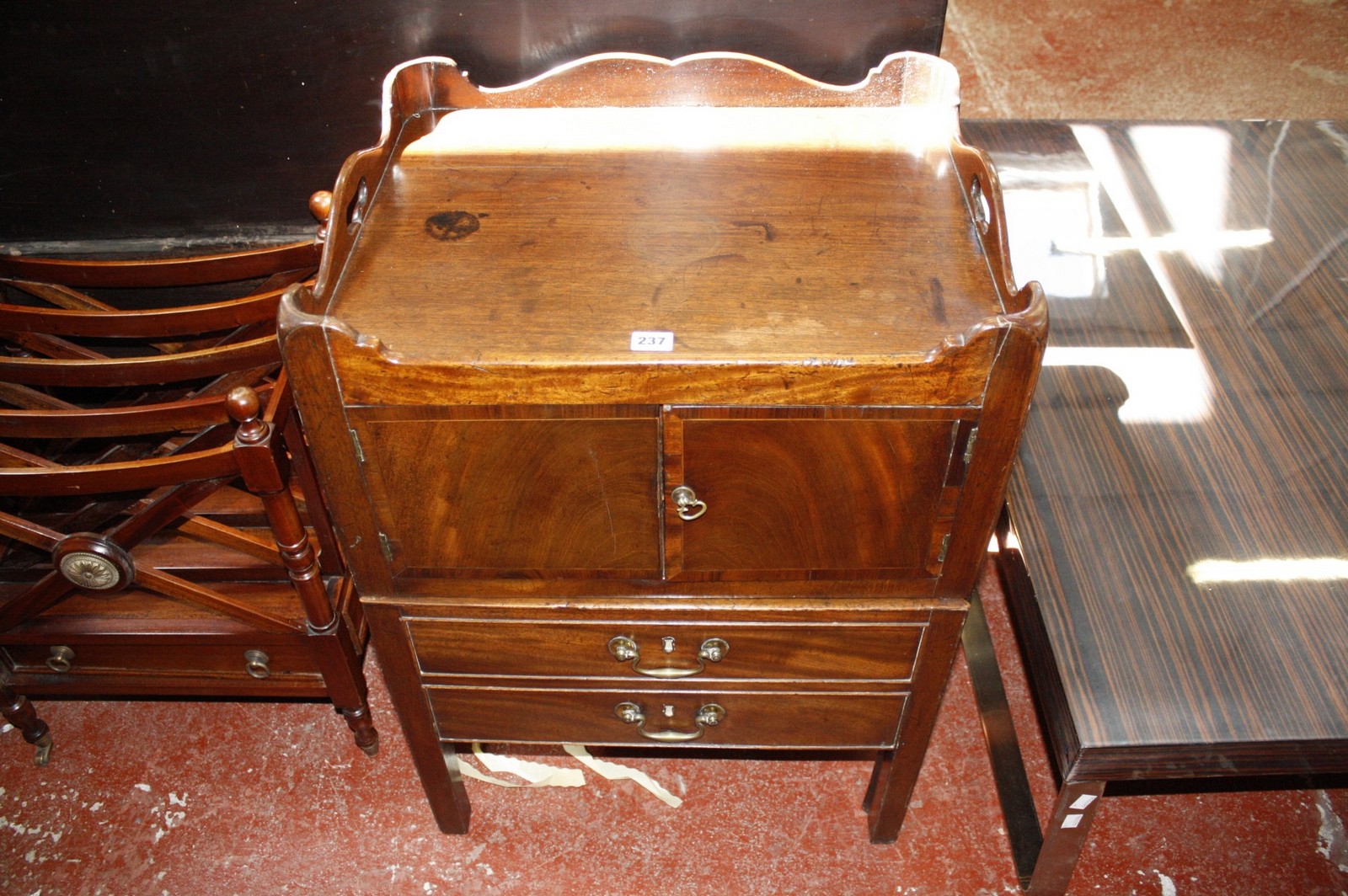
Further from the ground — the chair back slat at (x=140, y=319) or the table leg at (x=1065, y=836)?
the chair back slat at (x=140, y=319)

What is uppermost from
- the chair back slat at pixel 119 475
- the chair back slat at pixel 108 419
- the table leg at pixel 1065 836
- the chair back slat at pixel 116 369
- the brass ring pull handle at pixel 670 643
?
the chair back slat at pixel 116 369

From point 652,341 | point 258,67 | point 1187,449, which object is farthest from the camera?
point 258,67

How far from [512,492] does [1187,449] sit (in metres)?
1.05

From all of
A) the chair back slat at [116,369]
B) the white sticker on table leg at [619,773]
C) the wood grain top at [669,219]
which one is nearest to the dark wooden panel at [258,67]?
the wood grain top at [669,219]

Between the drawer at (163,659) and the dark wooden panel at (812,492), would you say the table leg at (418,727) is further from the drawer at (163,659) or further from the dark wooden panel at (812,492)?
the dark wooden panel at (812,492)

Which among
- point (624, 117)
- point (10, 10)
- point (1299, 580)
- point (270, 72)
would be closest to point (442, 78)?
point (624, 117)

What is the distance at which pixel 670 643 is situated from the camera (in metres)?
1.32

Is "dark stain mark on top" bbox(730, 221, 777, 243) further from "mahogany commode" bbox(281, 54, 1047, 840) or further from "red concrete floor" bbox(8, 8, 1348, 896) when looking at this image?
"red concrete floor" bbox(8, 8, 1348, 896)

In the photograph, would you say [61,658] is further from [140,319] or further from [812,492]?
[812,492]

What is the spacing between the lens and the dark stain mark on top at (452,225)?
3.99 ft

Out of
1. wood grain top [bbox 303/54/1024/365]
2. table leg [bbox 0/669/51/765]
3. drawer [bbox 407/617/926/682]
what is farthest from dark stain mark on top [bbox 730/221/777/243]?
table leg [bbox 0/669/51/765]

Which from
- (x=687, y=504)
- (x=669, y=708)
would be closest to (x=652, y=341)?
(x=687, y=504)

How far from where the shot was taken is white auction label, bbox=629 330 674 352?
1035 mm

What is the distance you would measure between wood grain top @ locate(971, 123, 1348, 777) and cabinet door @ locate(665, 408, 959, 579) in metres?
0.32
